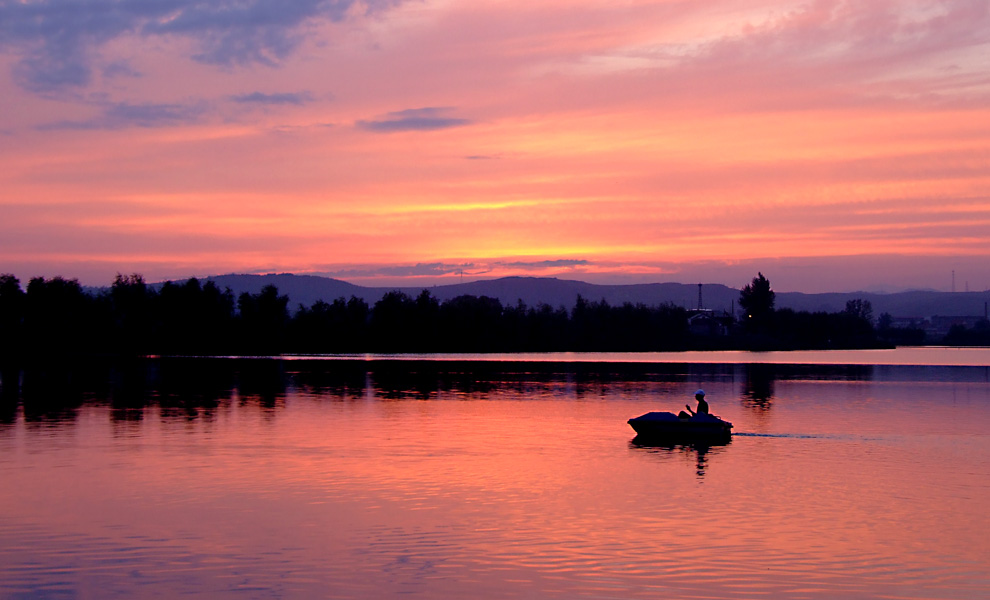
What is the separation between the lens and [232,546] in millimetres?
23781

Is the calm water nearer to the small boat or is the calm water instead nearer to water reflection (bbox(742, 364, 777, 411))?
the small boat

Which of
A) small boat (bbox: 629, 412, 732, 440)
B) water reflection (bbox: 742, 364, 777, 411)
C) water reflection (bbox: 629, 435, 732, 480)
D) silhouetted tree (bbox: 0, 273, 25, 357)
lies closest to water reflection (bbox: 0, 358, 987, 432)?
water reflection (bbox: 742, 364, 777, 411)

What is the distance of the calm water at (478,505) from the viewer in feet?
68.4

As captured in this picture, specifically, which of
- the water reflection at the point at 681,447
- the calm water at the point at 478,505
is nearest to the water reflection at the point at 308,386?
the calm water at the point at 478,505

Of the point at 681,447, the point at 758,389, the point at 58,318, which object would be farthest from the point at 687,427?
the point at 58,318

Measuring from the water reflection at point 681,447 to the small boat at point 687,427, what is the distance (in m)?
0.29

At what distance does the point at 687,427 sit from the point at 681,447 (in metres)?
1.02

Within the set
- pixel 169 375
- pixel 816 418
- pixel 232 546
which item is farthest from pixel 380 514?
pixel 169 375

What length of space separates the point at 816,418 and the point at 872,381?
50.6m

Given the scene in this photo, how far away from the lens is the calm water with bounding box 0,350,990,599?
20.9m

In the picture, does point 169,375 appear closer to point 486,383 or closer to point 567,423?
point 486,383

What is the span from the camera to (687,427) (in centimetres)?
4700

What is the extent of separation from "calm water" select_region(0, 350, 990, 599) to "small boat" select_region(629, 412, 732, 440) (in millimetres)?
949

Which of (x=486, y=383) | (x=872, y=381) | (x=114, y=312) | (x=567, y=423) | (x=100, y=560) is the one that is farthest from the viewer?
(x=114, y=312)
